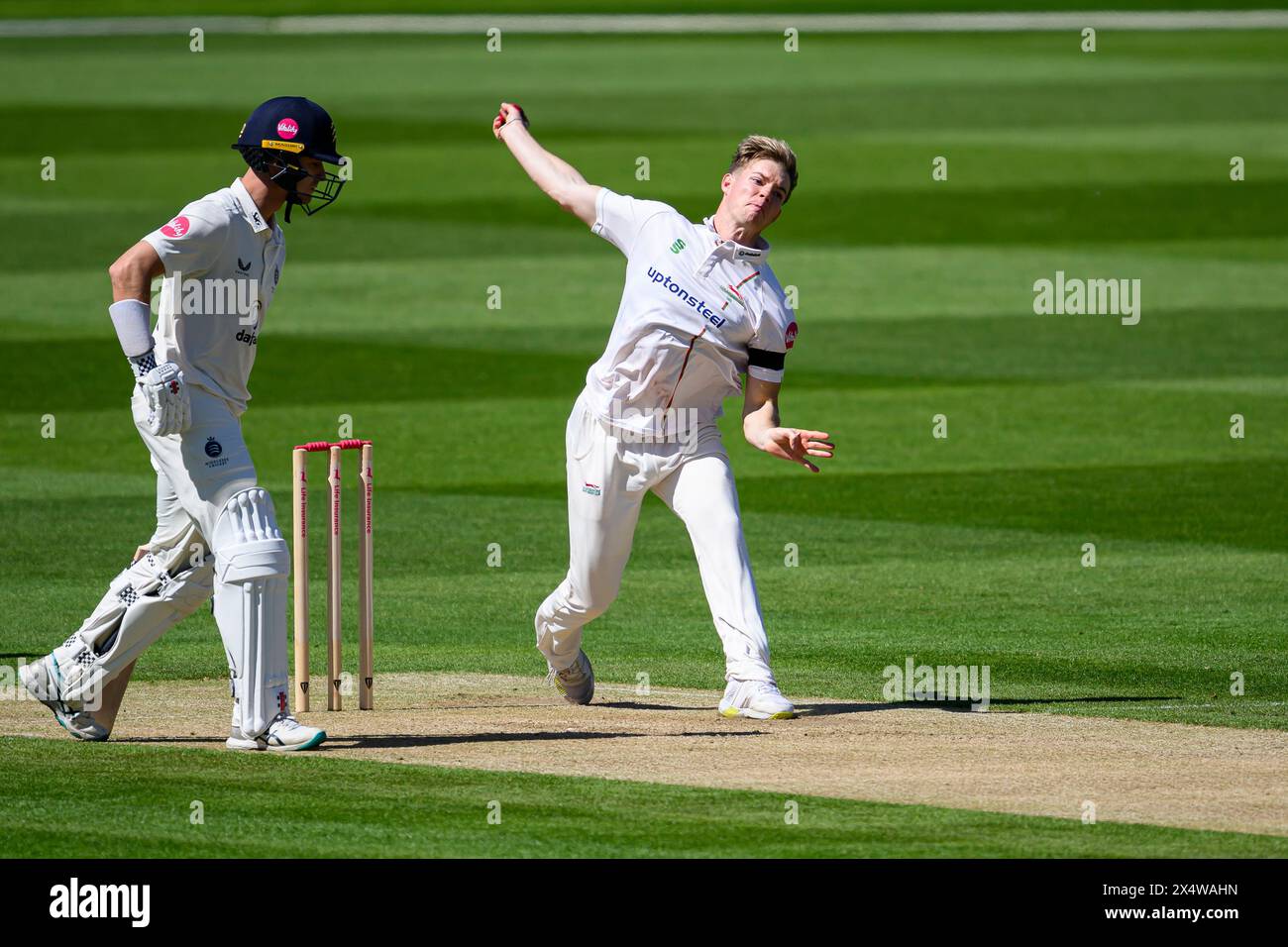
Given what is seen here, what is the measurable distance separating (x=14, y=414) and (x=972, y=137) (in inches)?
743

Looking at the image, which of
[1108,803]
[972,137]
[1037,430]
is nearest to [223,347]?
[1108,803]

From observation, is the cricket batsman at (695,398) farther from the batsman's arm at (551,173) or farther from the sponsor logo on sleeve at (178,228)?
the sponsor logo on sleeve at (178,228)

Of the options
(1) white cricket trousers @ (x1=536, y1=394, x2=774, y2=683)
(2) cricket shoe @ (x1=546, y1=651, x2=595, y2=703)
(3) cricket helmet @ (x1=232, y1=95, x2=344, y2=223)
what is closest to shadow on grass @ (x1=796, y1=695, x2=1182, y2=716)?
(1) white cricket trousers @ (x1=536, y1=394, x2=774, y2=683)

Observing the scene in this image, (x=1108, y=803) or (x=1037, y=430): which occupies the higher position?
(x=1037, y=430)

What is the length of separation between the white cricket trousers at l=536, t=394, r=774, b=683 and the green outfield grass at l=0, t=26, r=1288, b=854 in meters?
1.06

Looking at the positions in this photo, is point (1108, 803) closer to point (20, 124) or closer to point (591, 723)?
point (591, 723)

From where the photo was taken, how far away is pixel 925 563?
13711mm

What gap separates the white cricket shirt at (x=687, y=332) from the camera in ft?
30.5

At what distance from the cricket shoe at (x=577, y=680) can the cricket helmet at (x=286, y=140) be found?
7.90 ft

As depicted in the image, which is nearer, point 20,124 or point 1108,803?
point 1108,803

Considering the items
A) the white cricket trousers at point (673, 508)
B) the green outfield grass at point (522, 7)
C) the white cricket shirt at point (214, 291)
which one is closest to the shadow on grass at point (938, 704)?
the white cricket trousers at point (673, 508)

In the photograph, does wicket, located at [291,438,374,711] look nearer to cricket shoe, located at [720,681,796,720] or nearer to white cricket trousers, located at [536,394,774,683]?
white cricket trousers, located at [536,394,774,683]

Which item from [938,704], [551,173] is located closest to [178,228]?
[551,173]

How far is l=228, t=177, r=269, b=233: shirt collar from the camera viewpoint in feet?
28.2
